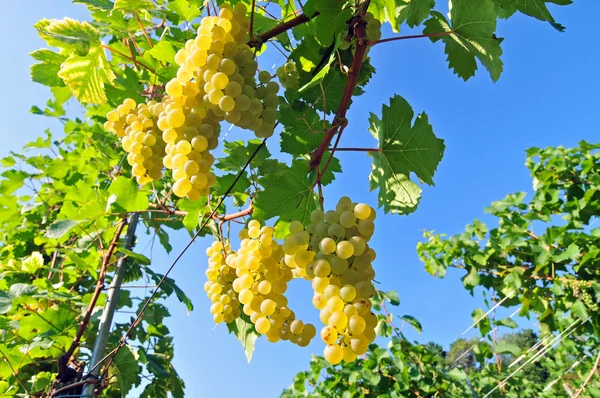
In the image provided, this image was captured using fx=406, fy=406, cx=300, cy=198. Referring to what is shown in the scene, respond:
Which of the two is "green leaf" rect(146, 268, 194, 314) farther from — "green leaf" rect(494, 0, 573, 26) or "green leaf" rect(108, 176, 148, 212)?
"green leaf" rect(494, 0, 573, 26)

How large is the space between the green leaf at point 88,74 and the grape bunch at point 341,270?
4.05ft

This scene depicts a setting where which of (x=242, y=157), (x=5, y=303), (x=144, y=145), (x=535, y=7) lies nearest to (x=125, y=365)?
(x=5, y=303)

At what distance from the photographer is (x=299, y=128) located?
1.28 meters

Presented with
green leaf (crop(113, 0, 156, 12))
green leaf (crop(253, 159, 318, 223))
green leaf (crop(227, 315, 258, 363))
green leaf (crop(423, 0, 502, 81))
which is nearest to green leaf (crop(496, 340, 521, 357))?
green leaf (crop(227, 315, 258, 363))

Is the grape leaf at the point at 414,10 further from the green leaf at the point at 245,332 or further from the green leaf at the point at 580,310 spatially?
the green leaf at the point at 580,310

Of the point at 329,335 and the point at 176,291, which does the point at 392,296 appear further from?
the point at 329,335

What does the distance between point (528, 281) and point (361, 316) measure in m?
3.89

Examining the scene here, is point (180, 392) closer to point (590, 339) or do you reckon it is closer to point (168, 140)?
point (168, 140)

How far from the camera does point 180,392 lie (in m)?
2.63

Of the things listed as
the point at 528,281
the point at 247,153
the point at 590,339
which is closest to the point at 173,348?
the point at 247,153

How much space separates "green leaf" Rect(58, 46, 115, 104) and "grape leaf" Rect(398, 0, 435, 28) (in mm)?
1175

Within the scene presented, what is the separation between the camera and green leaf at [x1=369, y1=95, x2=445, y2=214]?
118 centimetres

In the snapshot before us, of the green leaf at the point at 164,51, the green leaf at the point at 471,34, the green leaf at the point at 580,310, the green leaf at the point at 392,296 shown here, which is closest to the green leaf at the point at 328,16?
the green leaf at the point at 471,34

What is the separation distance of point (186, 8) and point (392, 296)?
3.25 m
